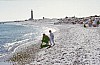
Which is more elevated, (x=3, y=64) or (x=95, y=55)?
(x=95, y=55)

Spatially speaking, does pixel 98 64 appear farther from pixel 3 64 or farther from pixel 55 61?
pixel 3 64

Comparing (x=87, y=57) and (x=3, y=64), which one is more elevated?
(x=87, y=57)

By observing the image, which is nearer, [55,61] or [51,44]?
[55,61]

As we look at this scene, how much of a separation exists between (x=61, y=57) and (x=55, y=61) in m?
1.10

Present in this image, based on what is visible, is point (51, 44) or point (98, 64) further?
point (51, 44)

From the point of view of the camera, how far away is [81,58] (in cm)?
1489

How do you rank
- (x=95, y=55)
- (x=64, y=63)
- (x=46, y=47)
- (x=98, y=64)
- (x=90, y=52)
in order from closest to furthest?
(x=98, y=64), (x=64, y=63), (x=95, y=55), (x=90, y=52), (x=46, y=47)

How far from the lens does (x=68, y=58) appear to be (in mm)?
15414

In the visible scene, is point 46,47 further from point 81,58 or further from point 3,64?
point 81,58

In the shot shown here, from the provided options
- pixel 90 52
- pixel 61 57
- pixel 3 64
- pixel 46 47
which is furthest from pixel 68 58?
pixel 46 47

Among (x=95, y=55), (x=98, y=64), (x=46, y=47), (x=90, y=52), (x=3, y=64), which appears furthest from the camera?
(x=46, y=47)

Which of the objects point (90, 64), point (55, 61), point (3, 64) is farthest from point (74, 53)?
point (3, 64)

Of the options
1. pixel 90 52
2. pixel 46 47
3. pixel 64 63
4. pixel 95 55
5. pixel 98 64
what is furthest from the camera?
pixel 46 47

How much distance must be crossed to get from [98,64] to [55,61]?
2.92 m
